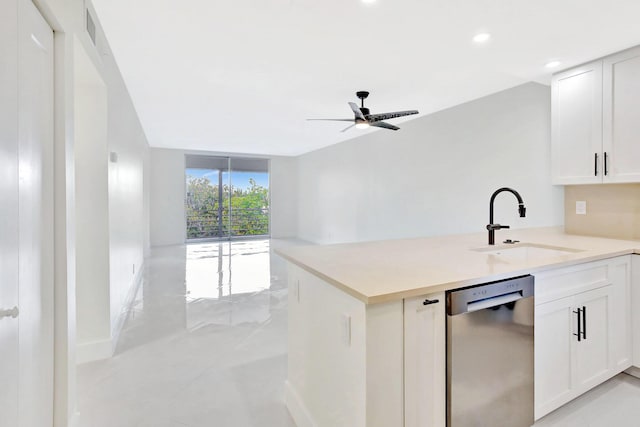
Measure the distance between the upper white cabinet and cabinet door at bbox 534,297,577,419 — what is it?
4.90 ft

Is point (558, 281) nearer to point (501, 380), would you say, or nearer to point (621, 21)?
point (501, 380)

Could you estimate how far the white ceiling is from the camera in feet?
7.18

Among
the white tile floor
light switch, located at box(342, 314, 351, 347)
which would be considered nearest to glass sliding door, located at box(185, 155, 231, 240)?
the white tile floor

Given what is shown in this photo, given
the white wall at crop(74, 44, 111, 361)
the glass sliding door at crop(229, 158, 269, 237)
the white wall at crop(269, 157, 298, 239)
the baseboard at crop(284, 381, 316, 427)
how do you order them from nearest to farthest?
the baseboard at crop(284, 381, 316, 427)
the white wall at crop(74, 44, 111, 361)
the glass sliding door at crop(229, 158, 269, 237)
the white wall at crop(269, 157, 298, 239)

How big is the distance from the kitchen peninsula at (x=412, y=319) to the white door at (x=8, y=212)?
1142 mm

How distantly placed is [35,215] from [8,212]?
0.82 ft

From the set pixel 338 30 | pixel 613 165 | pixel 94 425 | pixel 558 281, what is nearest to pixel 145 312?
pixel 94 425

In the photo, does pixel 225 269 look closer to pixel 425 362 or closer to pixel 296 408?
pixel 296 408

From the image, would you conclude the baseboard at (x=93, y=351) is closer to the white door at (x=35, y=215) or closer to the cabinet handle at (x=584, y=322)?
the white door at (x=35, y=215)

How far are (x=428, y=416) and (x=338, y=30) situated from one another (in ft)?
8.39

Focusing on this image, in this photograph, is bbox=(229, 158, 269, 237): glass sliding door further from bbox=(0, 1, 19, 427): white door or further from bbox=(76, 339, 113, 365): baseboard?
bbox=(0, 1, 19, 427): white door

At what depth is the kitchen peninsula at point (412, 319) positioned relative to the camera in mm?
1188

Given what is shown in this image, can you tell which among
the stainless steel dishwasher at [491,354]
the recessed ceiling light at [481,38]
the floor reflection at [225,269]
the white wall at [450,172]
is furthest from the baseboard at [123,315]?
the white wall at [450,172]

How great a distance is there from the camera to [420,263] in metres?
1.65
